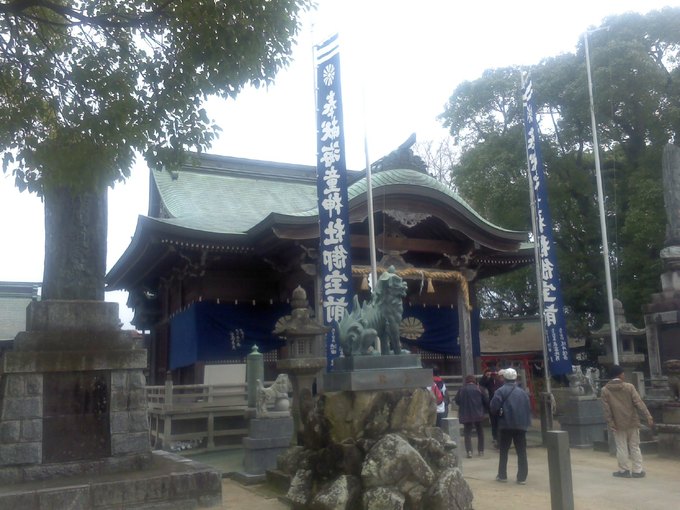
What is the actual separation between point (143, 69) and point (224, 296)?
941 cm

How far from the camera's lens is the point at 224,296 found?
1597 centimetres

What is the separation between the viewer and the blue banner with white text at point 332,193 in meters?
11.5

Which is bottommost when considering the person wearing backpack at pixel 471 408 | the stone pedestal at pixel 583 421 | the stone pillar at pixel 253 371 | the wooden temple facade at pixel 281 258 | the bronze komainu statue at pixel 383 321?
the stone pedestal at pixel 583 421

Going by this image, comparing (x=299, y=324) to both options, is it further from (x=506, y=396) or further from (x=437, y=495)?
(x=437, y=495)

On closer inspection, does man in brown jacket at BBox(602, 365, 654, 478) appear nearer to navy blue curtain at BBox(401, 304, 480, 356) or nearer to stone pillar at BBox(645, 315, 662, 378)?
stone pillar at BBox(645, 315, 662, 378)

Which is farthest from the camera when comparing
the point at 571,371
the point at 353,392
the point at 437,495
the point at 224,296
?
the point at 224,296

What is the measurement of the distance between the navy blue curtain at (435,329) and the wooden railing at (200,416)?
Result: 17.6 feet

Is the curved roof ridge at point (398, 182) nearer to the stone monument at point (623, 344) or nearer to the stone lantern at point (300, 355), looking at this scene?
the stone monument at point (623, 344)

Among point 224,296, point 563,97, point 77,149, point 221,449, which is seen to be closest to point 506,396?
point 77,149

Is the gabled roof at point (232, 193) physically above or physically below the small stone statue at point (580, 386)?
above

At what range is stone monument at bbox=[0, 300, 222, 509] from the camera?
6.24 meters

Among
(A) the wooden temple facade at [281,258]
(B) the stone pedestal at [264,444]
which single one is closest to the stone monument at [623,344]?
(A) the wooden temple facade at [281,258]

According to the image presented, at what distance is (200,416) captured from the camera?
43.5 feet

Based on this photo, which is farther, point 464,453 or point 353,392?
point 464,453
